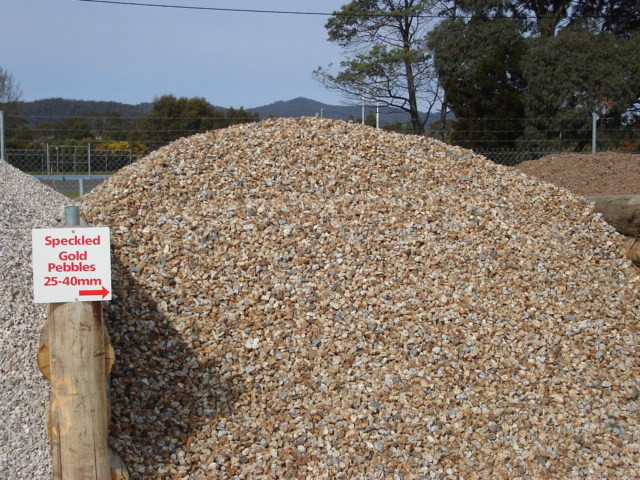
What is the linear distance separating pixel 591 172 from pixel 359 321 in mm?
7768

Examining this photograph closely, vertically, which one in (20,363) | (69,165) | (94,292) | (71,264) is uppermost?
(69,165)

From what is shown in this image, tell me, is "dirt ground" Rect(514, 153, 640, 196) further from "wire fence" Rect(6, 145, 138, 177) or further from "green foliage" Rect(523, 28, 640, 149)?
"wire fence" Rect(6, 145, 138, 177)

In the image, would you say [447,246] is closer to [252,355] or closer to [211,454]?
[252,355]

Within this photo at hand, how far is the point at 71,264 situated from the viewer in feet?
9.30

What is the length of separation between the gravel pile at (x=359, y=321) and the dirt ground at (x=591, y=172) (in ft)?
14.4

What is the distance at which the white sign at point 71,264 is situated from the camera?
2.81 meters

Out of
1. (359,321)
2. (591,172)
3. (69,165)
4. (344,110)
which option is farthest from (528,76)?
(359,321)

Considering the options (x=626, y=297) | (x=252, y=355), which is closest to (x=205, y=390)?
(x=252, y=355)

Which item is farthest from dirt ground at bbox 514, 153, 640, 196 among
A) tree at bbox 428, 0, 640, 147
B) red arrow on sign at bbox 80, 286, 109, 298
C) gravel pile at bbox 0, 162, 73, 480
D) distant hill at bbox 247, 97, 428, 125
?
red arrow on sign at bbox 80, 286, 109, 298

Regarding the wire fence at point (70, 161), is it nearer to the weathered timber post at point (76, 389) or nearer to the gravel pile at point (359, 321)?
the gravel pile at point (359, 321)

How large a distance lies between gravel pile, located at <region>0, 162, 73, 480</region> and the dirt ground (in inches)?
298

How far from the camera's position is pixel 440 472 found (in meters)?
3.33

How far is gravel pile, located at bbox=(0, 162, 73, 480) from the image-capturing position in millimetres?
3221

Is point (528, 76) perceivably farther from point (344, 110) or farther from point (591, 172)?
point (591, 172)
